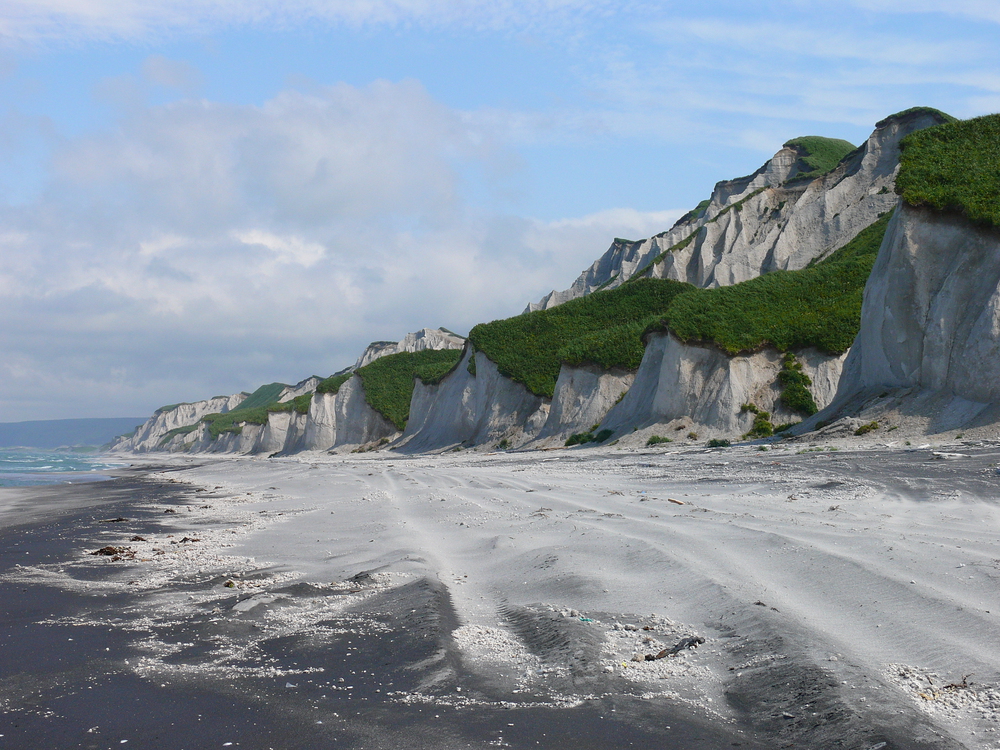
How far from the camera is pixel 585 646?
4.10 metres

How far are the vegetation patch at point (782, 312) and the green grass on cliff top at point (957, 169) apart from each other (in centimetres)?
654

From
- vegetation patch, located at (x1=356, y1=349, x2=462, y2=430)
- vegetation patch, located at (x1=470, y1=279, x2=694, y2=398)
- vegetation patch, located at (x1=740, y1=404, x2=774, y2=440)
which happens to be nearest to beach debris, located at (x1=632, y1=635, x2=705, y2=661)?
vegetation patch, located at (x1=740, y1=404, x2=774, y2=440)

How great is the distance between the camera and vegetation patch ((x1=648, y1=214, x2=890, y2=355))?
2409 cm

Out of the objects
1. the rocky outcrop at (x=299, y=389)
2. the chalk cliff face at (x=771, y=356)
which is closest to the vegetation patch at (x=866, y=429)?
the chalk cliff face at (x=771, y=356)

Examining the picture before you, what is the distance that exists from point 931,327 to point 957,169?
4.56m

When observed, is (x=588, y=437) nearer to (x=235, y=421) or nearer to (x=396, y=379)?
(x=396, y=379)

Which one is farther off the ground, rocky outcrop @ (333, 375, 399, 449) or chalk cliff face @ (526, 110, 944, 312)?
chalk cliff face @ (526, 110, 944, 312)

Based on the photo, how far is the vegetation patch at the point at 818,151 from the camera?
188 ft

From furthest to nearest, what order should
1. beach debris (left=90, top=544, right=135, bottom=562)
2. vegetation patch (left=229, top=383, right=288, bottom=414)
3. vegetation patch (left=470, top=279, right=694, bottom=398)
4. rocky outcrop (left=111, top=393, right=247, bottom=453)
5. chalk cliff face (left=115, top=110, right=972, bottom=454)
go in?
1. rocky outcrop (left=111, top=393, right=247, bottom=453)
2. vegetation patch (left=229, top=383, right=288, bottom=414)
3. vegetation patch (left=470, top=279, right=694, bottom=398)
4. chalk cliff face (left=115, top=110, right=972, bottom=454)
5. beach debris (left=90, top=544, right=135, bottom=562)

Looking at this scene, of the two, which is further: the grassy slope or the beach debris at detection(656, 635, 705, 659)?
the grassy slope

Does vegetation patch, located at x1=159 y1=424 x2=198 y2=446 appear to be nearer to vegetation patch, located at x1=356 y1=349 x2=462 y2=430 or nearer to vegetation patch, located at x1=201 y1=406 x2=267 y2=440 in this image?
vegetation patch, located at x1=201 y1=406 x2=267 y2=440

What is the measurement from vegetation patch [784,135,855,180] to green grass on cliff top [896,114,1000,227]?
39382 millimetres

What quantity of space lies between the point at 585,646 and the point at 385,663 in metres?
1.20

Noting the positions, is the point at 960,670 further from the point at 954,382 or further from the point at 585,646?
the point at 954,382
